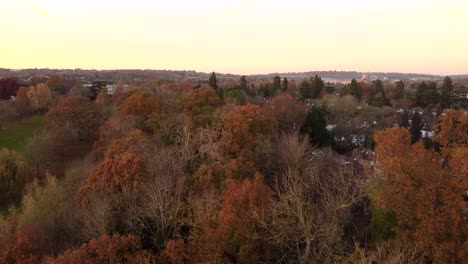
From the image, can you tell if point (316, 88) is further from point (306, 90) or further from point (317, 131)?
point (317, 131)

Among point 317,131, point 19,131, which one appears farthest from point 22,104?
point 317,131

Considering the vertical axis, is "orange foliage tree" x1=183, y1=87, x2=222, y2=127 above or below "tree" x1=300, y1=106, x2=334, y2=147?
above

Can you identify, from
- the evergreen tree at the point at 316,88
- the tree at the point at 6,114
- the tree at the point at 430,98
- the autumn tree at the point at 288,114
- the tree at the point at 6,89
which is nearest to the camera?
the autumn tree at the point at 288,114

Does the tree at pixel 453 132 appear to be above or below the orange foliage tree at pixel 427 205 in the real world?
above

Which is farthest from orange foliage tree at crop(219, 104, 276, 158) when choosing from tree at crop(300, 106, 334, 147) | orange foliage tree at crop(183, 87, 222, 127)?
tree at crop(300, 106, 334, 147)

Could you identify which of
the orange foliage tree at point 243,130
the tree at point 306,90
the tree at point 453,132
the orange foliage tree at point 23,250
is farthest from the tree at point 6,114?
→ the tree at point 453,132

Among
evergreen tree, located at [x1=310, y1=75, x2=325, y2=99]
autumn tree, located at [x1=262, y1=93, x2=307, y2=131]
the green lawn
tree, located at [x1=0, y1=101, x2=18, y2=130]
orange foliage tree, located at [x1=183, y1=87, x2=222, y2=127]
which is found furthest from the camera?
evergreen tree, located at [x1=310, y1=75, x2=325, y2=99]

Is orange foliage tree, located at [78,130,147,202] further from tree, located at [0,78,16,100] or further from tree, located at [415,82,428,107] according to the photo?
tree, located at [0,78,16,100]

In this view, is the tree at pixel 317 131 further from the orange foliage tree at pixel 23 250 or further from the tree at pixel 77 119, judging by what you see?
the orange foliage tree at pixel 23 250
